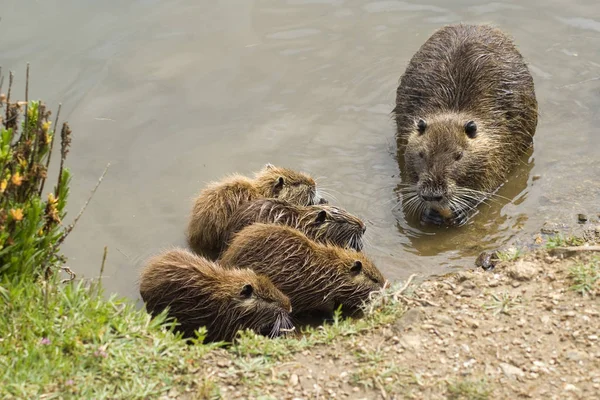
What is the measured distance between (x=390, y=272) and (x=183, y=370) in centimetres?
231

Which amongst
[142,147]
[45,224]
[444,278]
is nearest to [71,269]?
[45,224]

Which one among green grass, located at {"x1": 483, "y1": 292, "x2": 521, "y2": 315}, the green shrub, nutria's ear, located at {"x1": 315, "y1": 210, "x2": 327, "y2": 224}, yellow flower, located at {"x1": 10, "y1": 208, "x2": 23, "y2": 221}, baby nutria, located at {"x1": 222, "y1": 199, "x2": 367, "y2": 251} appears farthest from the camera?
nutria's ear, located at {"x1": 315, "y1": 210, "x2": 327, "y2": 224}

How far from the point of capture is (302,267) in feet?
18.6

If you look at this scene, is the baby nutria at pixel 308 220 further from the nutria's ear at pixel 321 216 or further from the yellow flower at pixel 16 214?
the yellow flower at pixel 16 214

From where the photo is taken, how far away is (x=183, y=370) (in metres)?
4.39

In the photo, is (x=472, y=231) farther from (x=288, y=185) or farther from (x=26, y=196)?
(x=26, y=196)

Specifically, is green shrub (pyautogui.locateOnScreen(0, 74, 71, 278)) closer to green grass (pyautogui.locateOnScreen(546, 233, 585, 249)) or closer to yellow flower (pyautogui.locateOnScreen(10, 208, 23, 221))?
yellow flower (pyautogui.locateOnScreen(10, 208, 23, 221))

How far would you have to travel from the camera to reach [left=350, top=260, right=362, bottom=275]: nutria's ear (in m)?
5.75

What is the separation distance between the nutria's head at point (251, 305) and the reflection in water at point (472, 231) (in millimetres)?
1535

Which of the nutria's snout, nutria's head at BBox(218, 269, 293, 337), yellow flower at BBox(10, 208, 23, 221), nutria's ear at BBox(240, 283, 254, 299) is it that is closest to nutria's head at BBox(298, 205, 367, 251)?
the nutria's snout

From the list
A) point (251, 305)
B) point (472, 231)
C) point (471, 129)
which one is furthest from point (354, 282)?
point (471, 129)

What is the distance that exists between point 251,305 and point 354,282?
2.74 ft

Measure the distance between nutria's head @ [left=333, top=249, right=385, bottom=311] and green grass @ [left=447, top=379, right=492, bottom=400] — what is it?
1516 millimetres

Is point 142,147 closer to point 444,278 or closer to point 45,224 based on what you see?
point 45,224
